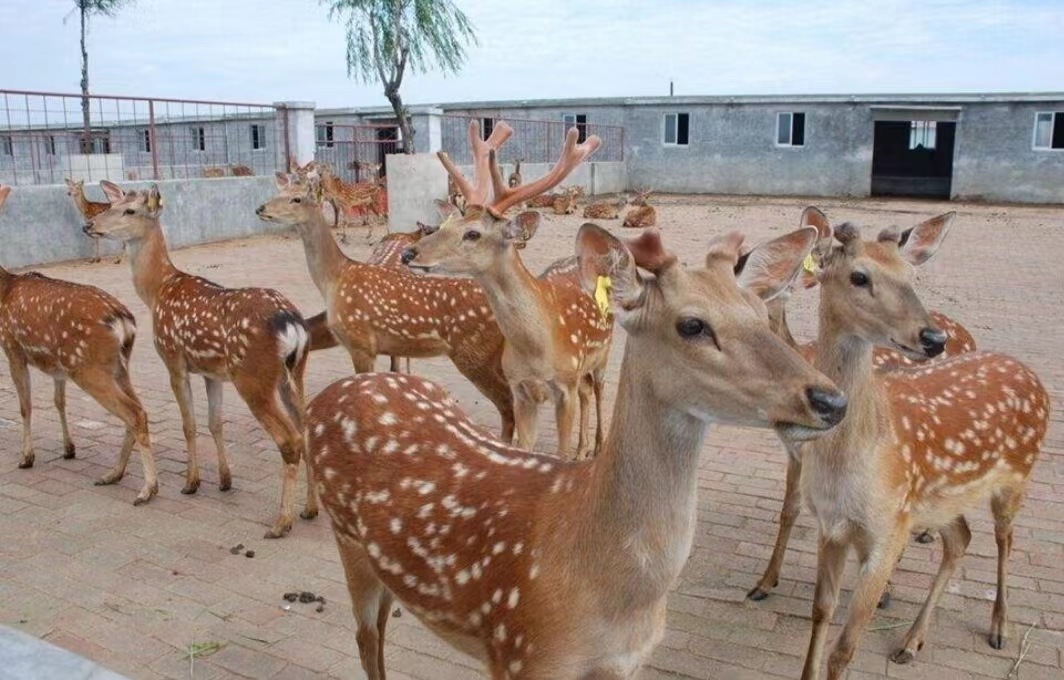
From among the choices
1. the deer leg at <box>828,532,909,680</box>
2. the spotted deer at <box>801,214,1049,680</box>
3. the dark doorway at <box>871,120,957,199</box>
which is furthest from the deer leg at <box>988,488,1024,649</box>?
the dark doorway at <box>871,120,957,199</box>

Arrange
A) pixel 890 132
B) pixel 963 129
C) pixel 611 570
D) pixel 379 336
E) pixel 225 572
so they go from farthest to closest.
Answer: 1. pixel 890 132
2. pixel 963 129
3. pixel 379 336
4. pixel 225 572
5. pixel 611 570

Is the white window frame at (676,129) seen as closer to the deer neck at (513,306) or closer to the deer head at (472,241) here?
the deer head at (472,241)

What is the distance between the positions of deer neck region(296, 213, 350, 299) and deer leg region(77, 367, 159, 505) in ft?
6.29

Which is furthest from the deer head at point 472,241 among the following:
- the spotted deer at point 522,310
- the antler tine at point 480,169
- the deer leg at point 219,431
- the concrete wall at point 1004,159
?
the concrete wall at point 1004,159

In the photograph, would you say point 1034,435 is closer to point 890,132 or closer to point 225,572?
point 225,572

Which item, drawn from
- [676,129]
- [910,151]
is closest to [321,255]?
[676,129]

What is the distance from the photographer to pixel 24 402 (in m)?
6.02

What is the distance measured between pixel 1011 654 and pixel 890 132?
38.0m

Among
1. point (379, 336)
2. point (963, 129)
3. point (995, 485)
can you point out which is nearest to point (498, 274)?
point (379, 336)

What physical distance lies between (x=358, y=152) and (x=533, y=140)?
980cm

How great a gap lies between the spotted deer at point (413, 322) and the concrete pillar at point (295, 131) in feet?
43.3

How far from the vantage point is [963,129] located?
30.2 m

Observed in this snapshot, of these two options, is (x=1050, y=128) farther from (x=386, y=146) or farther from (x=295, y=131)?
(x=295, y=131)

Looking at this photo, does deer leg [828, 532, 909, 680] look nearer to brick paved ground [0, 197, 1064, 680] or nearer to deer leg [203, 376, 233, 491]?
brick paved ground [0, 197, 1064, 680]
